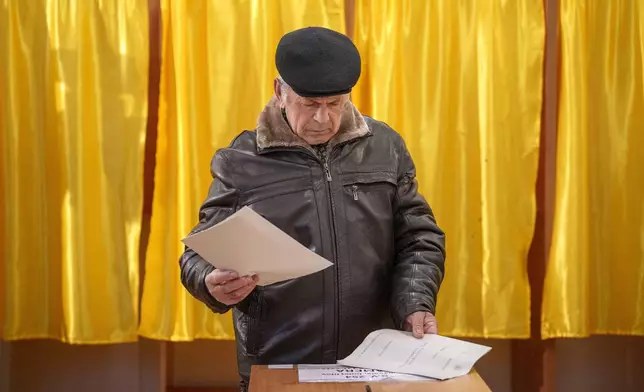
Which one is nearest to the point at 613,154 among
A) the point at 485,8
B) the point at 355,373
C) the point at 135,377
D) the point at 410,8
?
the point at 485,8

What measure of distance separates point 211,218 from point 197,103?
4.24ft

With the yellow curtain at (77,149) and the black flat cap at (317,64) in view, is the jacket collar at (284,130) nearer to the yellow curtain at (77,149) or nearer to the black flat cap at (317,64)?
the black flat cap at (317,64)

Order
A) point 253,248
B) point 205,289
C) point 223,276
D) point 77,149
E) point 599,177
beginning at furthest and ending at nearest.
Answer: point 599,177
point 77,149
point 205,289
point 223,276
point 253,248

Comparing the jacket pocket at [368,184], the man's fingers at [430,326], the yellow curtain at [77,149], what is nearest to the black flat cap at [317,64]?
the jacket pocket at [368,184]

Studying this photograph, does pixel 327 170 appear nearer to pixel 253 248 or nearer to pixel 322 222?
pixel 322 222

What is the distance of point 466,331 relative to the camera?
126 inches

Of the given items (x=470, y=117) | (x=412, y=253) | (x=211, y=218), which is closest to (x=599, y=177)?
(x=470, y=117)

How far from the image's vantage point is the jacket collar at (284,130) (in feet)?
6.28

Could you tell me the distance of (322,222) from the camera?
1.89 metres

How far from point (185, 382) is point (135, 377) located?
22 cm

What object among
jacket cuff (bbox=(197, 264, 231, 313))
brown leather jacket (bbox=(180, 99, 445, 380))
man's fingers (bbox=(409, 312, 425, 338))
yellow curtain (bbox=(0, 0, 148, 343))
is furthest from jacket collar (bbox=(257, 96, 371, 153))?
yellow curtain (bbox=(0, 0, 148, 343))

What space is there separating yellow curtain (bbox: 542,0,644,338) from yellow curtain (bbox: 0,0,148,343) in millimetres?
1646

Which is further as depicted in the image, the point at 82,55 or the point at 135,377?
the point at 135,377

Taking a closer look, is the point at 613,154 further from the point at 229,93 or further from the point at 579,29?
the point at 229,93
